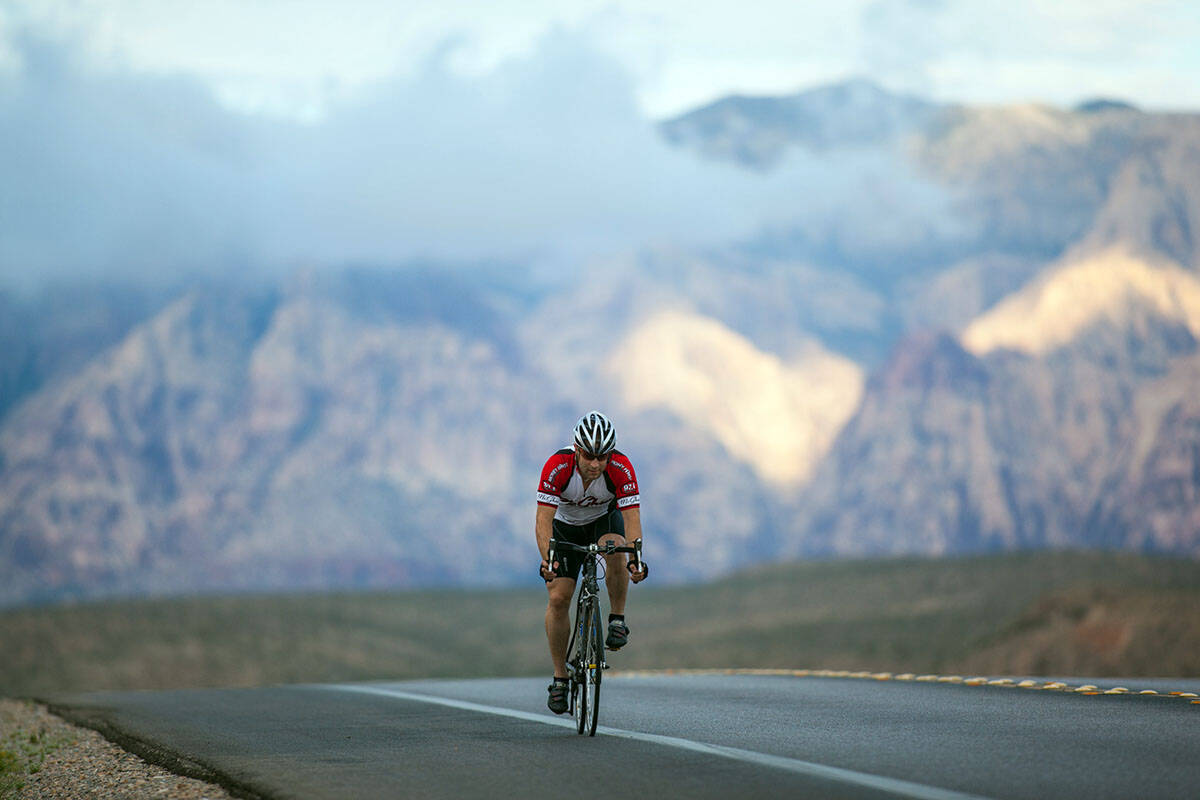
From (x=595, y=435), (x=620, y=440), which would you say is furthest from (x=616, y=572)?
(x=620, y=440)

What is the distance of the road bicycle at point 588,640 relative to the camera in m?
12.4

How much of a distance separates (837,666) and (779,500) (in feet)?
364

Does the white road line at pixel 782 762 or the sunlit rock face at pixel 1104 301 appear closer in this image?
the white road line at pixel 782 762

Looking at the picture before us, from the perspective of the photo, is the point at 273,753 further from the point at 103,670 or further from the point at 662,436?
the point at 662,436

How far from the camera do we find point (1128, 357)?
17088 cm

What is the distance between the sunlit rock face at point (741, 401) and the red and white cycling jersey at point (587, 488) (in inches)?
6926

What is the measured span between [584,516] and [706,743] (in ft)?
7.22

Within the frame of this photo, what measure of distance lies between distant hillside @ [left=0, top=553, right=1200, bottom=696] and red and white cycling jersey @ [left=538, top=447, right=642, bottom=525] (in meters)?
48.8

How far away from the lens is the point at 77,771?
42.4 ft

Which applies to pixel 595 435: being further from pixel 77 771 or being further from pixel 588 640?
pixel 77 771

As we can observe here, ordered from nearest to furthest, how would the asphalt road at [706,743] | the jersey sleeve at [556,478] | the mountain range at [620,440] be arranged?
1. the asphalt road at [706,743]
2. the jersey sleeve at [556,478]
3. the mountain range at [620,440]

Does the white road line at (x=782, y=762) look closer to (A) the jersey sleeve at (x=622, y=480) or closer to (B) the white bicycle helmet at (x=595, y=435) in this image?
(A) the jersey sleeve at (x=622, y=480)

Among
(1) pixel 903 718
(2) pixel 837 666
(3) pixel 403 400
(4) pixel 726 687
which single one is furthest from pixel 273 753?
(3) pixel 403 400

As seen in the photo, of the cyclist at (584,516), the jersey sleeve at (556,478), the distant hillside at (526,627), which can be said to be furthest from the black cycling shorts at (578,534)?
the distant hillside at (526,627)
